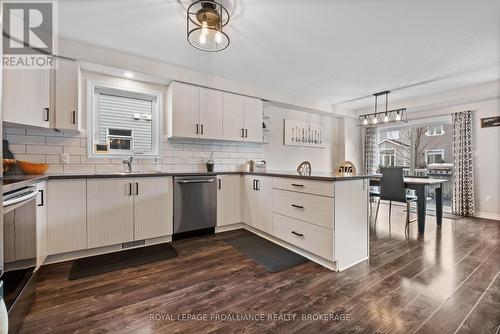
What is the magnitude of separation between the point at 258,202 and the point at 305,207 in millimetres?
890

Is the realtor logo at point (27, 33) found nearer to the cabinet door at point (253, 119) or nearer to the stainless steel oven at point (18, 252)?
the stainless steel oven at point (18, 252)

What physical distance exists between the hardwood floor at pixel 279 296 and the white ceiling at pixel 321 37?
95.5 inches

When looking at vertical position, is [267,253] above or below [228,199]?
below

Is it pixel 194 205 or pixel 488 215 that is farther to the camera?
pixel 488 215

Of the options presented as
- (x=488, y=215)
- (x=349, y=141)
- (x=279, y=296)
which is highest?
(x=349, y=141)

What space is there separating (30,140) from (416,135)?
7.07 meters

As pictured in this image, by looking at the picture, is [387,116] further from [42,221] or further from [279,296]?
[42,221]

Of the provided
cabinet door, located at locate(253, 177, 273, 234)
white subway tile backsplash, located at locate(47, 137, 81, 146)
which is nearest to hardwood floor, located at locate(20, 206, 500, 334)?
cabinet door, located at locate(253, 177, 273, 234)

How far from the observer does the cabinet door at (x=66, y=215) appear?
217 centimetres

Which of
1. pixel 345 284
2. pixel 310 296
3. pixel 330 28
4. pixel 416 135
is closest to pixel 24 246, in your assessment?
pixel 310 296

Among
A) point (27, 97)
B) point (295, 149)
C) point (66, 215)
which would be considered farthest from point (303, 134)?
point (27, 97)

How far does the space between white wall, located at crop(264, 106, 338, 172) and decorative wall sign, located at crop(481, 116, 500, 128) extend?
2.69 meters

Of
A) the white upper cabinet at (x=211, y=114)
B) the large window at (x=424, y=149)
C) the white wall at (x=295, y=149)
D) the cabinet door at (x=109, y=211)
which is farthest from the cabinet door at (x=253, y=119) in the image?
the large window at (x=424, y=149)

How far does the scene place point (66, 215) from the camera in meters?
2.23
